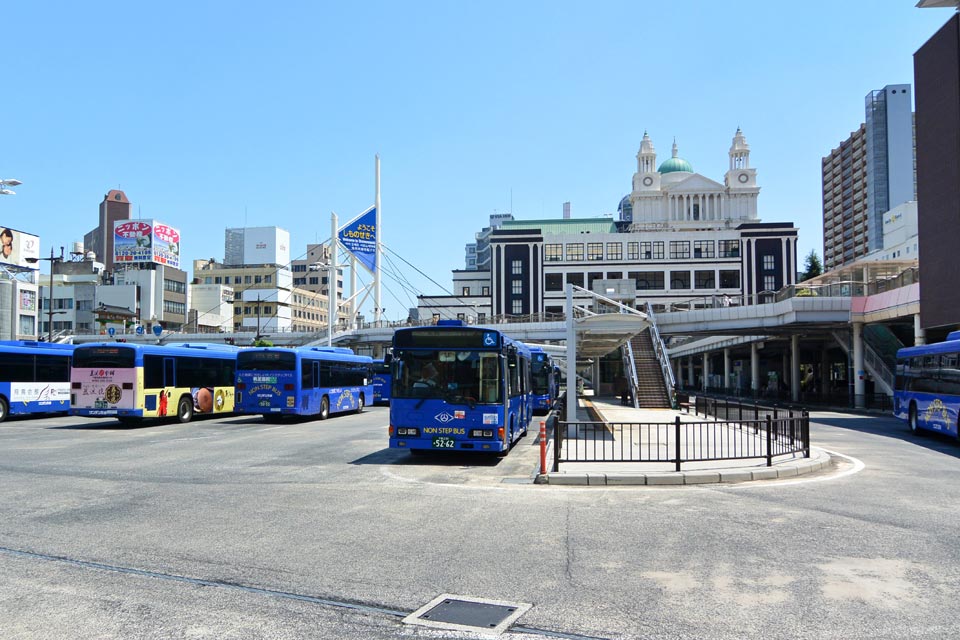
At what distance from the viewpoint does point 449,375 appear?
16.1m

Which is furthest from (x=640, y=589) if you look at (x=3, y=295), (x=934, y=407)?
(x=3, y=295)

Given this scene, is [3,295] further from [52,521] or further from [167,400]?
[52,521]

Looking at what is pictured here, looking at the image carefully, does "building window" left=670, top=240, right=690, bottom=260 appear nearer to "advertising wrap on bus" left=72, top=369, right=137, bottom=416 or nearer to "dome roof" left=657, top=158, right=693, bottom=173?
"dome roof" left=657, top=158, right=693, bottom=173

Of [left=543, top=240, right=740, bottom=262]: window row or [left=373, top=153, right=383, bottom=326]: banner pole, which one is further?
[left=543, top=240, right=740, bottom=262]: window row

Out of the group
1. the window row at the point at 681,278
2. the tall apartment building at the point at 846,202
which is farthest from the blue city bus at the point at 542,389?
the tall apartment building at the point at 846,202

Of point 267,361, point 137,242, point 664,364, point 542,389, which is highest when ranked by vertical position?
point 137,242

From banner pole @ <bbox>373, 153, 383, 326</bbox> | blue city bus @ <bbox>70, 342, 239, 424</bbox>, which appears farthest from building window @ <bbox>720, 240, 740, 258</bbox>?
blue city bus @ <bbox>70, 342, 239, 424</bbox>

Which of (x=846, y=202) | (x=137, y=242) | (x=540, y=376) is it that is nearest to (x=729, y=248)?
(x=846, y=202)

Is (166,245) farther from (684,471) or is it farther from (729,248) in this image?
(684,471)

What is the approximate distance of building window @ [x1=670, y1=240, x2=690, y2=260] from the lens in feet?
337

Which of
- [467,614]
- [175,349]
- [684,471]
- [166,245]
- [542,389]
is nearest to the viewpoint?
[467,614]

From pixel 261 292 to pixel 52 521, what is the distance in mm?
113194

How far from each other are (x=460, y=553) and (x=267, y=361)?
20684 mm

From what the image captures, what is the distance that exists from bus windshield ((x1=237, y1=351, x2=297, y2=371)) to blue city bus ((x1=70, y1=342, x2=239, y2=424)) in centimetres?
234
